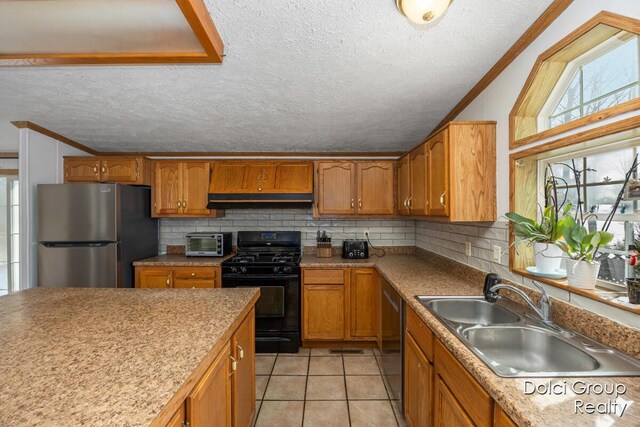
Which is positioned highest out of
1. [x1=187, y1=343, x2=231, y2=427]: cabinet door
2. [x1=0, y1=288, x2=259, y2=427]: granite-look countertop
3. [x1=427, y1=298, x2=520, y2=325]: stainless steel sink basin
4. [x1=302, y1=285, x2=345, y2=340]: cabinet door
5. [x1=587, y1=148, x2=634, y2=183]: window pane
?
[x1=587, y1=148, x2=634, y2=183]: window pane

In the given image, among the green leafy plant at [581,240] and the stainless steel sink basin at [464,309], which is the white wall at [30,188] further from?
the green leafy plant at [581,240]

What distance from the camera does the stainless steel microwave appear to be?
324 centimetres

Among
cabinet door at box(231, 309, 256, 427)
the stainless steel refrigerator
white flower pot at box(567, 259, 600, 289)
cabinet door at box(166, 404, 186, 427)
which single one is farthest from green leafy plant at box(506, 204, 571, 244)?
the stainless steel refrigerator

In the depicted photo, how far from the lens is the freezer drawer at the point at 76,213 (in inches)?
109

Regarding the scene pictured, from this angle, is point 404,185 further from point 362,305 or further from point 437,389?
point 437,389

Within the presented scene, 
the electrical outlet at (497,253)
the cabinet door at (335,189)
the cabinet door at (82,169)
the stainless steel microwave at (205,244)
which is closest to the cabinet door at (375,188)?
the cabinet door at (335,189)

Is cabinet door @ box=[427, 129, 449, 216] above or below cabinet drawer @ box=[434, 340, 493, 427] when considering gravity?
above

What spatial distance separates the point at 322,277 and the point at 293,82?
6.28ft

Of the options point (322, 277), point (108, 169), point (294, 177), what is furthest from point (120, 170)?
point (322, 277)

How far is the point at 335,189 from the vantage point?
331 centimetres

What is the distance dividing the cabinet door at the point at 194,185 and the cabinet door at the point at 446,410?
2896mm

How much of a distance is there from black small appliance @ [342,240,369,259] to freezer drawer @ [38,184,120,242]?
241 centimetres

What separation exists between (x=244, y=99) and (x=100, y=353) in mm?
1790

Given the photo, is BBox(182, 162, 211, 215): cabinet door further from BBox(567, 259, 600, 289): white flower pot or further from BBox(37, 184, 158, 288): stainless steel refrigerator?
BBox(567, 259, 600, 289): white flower pot
